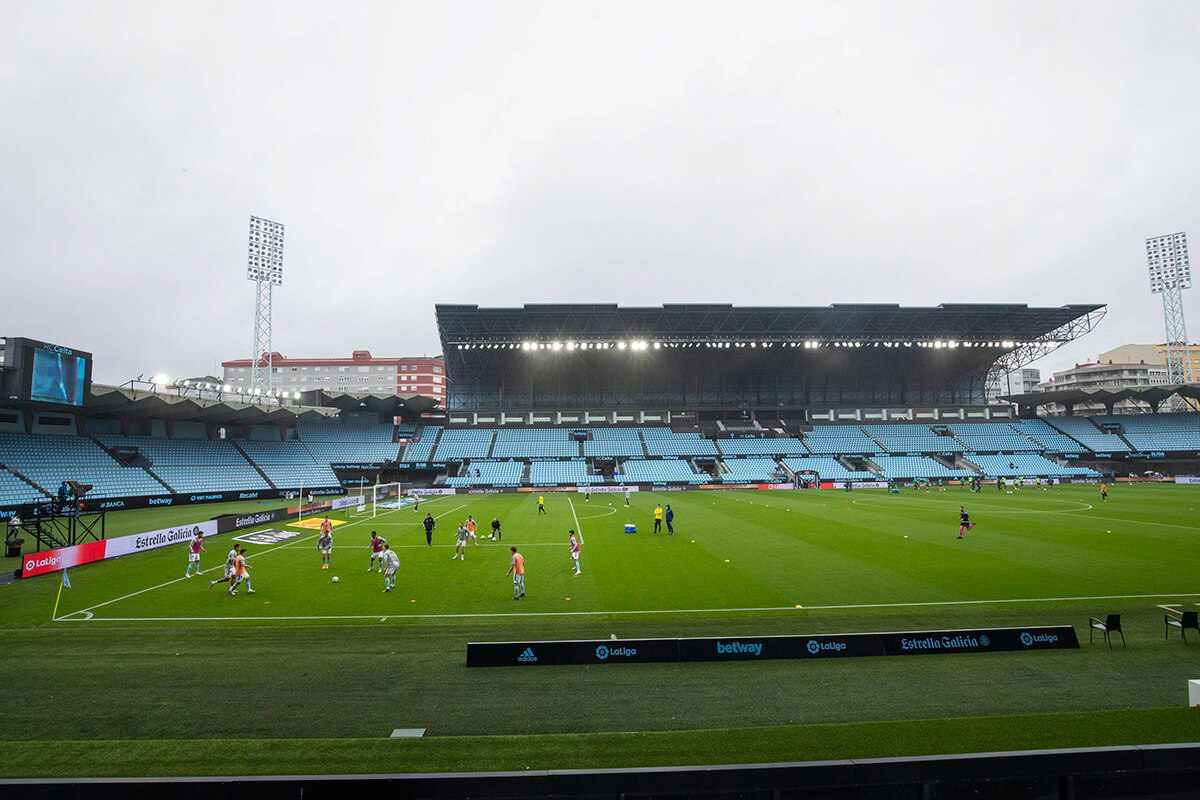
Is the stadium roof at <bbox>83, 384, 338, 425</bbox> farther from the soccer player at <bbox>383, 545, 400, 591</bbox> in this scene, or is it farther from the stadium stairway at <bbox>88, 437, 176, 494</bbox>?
the soccer player at <bbox>383, 545, 400, 591</bbox>

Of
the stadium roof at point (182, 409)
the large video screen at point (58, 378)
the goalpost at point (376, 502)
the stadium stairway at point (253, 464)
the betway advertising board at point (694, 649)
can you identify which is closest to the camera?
the betway advertising board at point (694, 649)

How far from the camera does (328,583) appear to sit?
1789cm

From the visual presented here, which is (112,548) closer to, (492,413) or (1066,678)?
(1066,678)

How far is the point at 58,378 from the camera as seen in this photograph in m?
33.6

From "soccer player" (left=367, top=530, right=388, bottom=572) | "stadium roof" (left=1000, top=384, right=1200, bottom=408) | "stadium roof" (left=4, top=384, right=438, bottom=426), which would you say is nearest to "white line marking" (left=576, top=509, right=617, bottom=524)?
"soccer player" (left=367, top=530, right=388, bottom=572)

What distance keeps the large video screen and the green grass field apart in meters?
19.6

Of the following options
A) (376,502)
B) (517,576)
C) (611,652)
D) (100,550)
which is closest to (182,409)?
(376,502)

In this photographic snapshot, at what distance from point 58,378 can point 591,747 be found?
43828 millimetres

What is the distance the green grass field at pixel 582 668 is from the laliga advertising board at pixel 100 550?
0.86 m

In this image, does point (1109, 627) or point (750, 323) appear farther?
point (750, 323)

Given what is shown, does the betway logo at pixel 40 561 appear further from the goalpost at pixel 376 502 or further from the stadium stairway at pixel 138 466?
the stadium stairway at pixel 138 466

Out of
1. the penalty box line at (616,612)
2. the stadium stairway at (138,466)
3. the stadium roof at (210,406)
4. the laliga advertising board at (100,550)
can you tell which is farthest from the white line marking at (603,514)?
the stadium stairway at (138,466)

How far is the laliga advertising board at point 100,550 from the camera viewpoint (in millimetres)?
18656

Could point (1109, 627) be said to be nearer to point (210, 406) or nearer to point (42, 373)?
point (42, 373)
